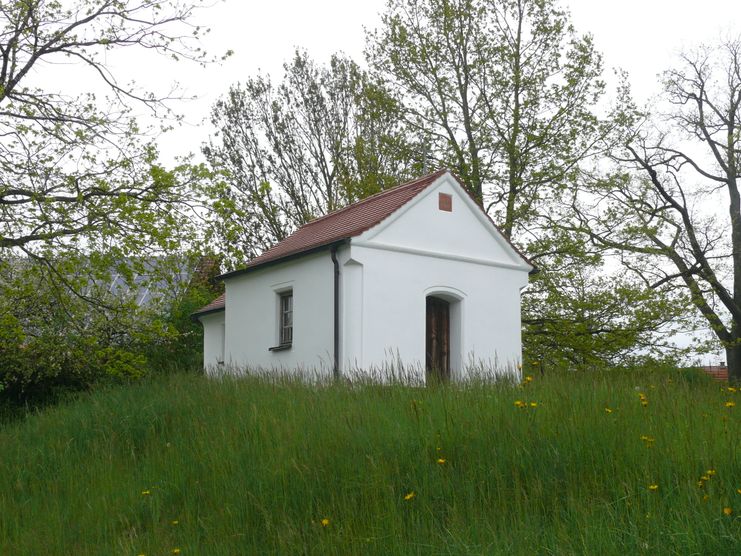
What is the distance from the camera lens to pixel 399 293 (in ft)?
65.7

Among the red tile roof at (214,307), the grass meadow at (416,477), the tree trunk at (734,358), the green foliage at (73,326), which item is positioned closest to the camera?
the grass meadow at (416,477)

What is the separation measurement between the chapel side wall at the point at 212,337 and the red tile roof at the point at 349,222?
16.0ft

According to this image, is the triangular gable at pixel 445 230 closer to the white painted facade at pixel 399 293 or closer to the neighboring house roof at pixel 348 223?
the white painted facade at pixel 399 293

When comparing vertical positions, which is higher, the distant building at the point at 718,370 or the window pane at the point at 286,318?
the window pane at the point at 286,318

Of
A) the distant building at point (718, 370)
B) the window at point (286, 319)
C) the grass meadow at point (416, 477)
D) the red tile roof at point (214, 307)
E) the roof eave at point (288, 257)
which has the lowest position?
the grass meadow at point (416, 477)

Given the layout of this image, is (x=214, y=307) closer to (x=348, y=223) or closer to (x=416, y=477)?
(x=348, y=223)

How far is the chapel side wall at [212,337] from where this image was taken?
28.0 metres

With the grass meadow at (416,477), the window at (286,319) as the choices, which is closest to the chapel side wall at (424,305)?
the window at (286,319)

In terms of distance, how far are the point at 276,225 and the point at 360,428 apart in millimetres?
27278

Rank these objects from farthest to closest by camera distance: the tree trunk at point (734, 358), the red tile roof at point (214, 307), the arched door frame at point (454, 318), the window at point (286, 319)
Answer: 1. the tree trunk at point (734, 358)
2. the red tile roof at point (214, 307)
3. the window at point (286, 319)
4. the arched door frame at point (454, 318)

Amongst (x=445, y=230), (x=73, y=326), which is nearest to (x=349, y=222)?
(x=445, y=230)

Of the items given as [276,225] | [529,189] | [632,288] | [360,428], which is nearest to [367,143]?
[276,225]

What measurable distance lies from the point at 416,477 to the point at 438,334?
12.8 meters

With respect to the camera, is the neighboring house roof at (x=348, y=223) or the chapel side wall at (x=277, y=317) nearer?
the chapel side wall at (x=277, y=317)
